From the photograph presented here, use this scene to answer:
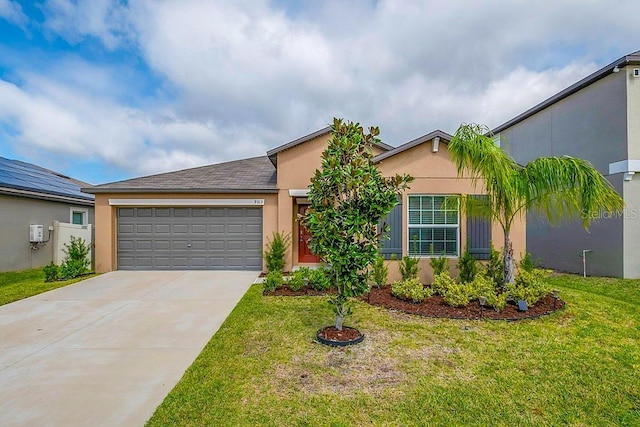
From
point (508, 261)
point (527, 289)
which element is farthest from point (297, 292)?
point (527, 289)

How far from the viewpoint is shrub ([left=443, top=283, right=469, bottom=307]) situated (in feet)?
22.1

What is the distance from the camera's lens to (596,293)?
868cm

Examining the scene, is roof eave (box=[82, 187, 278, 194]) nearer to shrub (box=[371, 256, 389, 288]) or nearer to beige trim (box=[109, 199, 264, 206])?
beige trim (box=[109, 199, 264, 206])

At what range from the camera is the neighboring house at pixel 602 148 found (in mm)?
10109

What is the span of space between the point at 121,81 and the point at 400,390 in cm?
1447

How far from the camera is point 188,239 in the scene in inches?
458

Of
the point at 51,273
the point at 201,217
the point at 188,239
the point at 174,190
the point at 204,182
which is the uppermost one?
the point at 204,182

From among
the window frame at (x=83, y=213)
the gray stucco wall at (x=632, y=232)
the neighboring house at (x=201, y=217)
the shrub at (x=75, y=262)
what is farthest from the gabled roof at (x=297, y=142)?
the window frame at (x=83, y=213)

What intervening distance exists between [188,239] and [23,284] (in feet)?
14.5

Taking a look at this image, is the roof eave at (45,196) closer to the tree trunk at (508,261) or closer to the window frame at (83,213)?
the window frame at (83,213)

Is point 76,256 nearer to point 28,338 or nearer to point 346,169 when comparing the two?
point 28,338

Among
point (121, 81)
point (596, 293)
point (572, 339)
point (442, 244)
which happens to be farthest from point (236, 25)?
point (596, 293)

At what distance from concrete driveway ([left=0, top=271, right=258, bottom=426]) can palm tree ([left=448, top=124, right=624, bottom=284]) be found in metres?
5.78

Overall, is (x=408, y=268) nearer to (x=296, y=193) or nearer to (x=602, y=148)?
(x=296, y=193)
